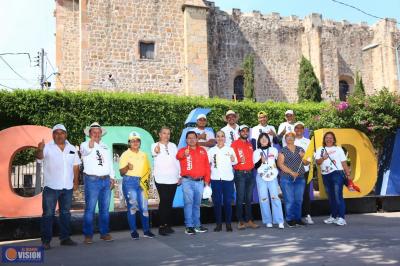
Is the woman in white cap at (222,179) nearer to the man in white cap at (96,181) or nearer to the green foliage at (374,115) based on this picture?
the man in white cap at (96,181)

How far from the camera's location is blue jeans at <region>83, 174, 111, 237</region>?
19.9 feet

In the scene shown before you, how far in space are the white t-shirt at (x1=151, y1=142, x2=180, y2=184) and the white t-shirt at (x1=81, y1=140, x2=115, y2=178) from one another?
0.72 meters

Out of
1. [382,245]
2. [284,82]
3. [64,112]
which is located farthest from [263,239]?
[284,82]

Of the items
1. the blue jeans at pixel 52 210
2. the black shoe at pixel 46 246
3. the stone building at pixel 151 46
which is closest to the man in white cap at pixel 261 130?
the blue jeans at pixel 52 210

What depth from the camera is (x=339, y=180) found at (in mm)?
7242

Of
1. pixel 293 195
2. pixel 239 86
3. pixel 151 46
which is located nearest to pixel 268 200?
pixel 293 195

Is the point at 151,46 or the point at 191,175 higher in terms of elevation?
the point at 151,46

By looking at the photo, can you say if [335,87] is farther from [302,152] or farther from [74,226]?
[74,226]

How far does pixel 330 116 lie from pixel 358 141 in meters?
1.85

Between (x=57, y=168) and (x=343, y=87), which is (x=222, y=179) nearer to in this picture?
(x=57, y=168)

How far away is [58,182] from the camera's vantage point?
5.88 metres

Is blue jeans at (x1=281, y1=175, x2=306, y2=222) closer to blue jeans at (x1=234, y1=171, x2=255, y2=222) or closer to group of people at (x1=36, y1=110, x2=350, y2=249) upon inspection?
group of people at (x1=36, y1=110, x2=350, y2=249)

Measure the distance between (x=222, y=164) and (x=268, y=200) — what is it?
41.7 inches

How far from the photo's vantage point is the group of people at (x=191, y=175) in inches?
237
